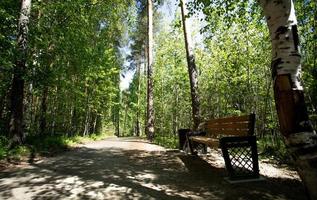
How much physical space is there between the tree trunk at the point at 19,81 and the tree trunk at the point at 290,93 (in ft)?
26.8

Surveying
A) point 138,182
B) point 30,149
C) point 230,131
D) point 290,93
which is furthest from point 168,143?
point 290,93

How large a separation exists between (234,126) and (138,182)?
8.55 ft

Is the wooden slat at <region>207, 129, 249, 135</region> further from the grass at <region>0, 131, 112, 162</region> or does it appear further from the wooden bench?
the grass at <region>0, 131, 112, 162</region>

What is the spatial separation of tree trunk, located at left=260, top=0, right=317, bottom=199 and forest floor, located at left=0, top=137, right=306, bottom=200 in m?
1.23

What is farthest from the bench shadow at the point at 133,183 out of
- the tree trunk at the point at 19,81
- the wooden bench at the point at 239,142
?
the tree trunk at the point at 19,81

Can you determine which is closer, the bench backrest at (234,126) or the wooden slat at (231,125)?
the bench backrest at (234,126)

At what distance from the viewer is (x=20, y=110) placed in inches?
395

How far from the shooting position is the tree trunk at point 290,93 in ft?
12.2

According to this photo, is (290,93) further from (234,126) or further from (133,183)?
(133,183)

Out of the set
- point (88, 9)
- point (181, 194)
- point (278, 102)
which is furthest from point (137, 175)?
point (88, 9)

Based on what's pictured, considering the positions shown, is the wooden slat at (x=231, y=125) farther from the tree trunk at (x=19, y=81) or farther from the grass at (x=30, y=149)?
the tree trunk at (x=19, y=81)

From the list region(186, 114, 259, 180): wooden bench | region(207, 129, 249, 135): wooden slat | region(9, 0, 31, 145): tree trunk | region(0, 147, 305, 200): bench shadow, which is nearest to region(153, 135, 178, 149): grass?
region(207, 129, 249, 135): wooden slat

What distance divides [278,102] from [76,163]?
5.85 metres

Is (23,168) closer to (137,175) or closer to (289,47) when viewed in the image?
(137,175)
